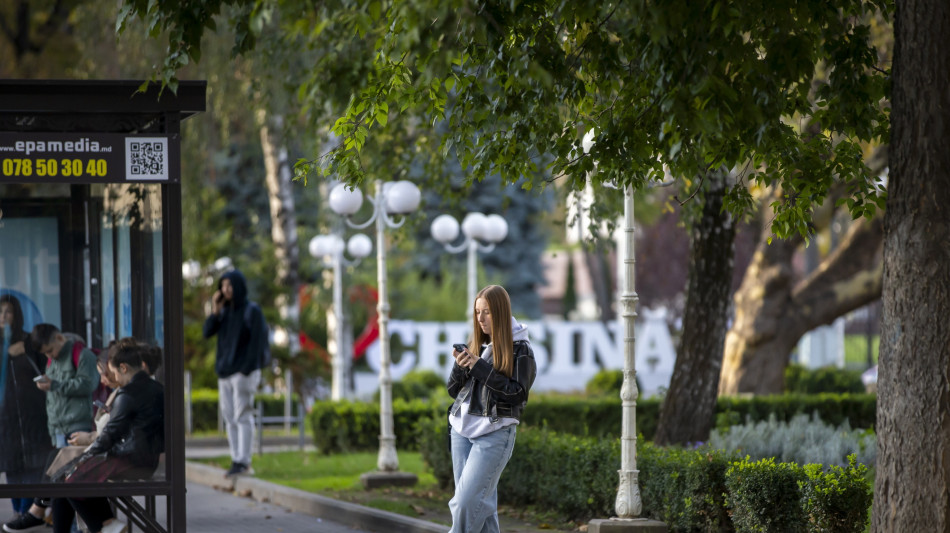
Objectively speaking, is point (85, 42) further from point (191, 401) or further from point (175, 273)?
point (175, 273)

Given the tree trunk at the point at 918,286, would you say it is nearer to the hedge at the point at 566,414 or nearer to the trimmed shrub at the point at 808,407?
the trimmed shrub at the point at 808,407

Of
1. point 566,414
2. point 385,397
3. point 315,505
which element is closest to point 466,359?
point 315,505

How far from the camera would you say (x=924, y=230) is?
5512 mm

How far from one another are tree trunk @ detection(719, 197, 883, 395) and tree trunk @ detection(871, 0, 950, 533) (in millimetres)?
11642

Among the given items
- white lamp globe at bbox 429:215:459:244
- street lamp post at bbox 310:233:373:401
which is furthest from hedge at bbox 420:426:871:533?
street lamp post at bbox 310:233:373:401

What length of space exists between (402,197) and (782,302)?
7.40m

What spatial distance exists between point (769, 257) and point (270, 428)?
10063mm

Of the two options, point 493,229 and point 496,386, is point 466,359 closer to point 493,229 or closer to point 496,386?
point 496,386

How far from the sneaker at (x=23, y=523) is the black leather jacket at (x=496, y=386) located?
4.22 metres

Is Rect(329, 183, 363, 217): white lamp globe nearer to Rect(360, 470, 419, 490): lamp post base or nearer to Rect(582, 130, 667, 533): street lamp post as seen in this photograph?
Rect(360, 470, 419, 490): lamp post base

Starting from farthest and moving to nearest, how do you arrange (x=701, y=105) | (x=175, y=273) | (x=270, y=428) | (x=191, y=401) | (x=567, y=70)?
(x=270, y=428) → (x=191, y=401) → (x=175, y=273) → (x=567, y=70) → (x=701, y=105)

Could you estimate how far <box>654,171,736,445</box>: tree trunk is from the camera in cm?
1102

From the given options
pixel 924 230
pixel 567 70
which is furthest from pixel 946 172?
pixel 567 70

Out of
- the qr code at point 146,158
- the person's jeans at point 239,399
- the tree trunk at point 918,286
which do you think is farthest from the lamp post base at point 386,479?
the tree trunk at point 918,286
